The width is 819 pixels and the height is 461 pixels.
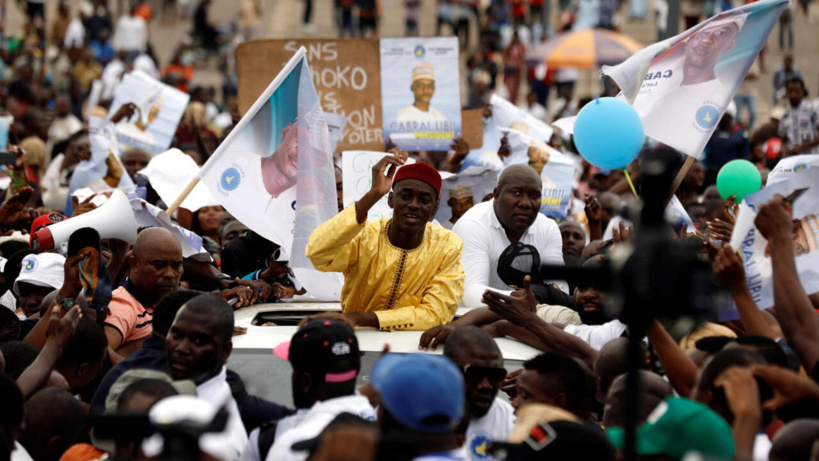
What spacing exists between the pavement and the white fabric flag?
18234 millimetres

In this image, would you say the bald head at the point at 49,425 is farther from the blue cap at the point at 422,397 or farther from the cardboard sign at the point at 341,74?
the cardboard sign at the point at 341,74

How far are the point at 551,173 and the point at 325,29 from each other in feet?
62.4

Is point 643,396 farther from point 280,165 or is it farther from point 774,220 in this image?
point 280,165

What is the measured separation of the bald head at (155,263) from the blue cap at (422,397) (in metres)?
2.80

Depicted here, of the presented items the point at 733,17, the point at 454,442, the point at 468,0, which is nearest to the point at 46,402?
the point at 454,442

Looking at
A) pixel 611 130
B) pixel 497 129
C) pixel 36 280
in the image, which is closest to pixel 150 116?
pixel 497 129

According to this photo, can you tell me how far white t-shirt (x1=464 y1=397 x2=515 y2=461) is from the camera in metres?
4.21

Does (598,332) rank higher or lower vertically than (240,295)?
lower

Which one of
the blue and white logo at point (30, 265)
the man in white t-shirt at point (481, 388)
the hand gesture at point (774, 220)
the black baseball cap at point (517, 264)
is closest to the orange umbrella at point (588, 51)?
the black baseball cap at point (517, 264)

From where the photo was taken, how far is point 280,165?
23.2ft

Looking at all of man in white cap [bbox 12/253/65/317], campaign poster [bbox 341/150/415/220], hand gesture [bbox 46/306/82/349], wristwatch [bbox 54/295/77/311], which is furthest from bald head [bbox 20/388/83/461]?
campaign poster [bbox 341/150/415/220]

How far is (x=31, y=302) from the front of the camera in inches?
245

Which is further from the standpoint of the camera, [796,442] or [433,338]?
[433,338]

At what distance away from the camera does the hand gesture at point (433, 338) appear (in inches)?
194
